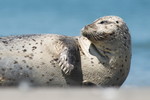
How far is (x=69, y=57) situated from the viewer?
7.98m

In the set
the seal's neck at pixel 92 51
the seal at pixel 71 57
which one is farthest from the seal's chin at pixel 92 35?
the seal's neck at pixel 92 51

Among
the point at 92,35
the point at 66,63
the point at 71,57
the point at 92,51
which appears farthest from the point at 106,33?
the point at 66,63

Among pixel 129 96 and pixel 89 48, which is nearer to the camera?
pixel 129 96

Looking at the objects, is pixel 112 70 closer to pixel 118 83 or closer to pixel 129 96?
pixel 118 83

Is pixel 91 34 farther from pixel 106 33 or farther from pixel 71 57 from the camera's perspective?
pixel 71 57

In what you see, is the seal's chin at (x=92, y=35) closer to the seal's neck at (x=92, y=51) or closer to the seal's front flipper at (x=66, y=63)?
the seal's neck at (x=92, y=51)

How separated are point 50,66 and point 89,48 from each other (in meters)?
0.87

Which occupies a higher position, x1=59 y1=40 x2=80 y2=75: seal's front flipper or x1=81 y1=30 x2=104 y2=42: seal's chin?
x1=81 y1=30 x2=104 y2=42: seal's chin

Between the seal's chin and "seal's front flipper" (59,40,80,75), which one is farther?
the seal's chin

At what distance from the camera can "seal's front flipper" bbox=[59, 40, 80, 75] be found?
7825 millimetres

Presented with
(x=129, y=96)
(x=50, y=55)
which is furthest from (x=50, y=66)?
(x=129, y=96)

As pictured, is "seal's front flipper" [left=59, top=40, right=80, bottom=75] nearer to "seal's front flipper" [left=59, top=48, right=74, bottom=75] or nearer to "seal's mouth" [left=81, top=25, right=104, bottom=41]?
"seal's front flipper" [left=59, top=48, right=74, bottom=75]

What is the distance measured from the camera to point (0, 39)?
8.41 metres

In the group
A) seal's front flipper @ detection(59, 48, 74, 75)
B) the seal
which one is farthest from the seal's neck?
seal's front flipper @ detection(59, 48, 74, 75)
